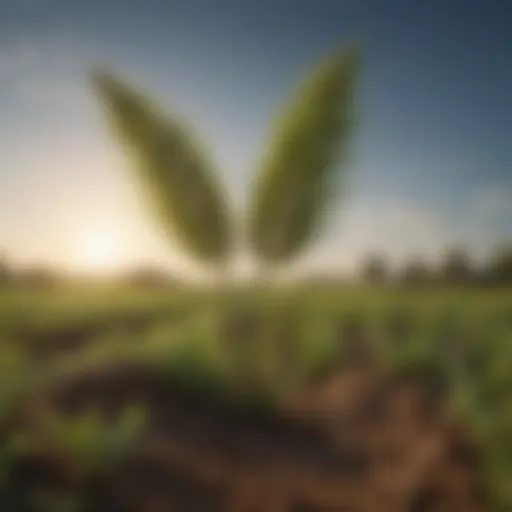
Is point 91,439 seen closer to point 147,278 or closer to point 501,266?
point 147,278

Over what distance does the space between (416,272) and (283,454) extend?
0.28 metres

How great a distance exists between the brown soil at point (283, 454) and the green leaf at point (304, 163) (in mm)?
187

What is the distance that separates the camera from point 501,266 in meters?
0.93

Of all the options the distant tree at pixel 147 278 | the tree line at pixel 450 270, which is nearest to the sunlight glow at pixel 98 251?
the distant tree at pixel 147 278

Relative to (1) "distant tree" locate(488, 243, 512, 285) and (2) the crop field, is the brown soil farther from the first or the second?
(1) "distant tree" locate(488, 243, 512, 285)

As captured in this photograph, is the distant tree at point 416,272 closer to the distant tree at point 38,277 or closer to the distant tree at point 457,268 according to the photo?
the distant tree at point 457,268

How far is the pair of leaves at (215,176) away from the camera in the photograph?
864 millimetres

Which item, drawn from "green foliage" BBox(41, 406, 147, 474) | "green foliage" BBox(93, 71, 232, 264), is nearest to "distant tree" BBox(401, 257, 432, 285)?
"green foliage" BBox(93, 71, 232, 264)

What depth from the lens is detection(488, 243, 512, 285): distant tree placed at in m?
0.93

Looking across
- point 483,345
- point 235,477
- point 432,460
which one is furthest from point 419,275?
point 235,477

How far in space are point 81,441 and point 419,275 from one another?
17.8 inches

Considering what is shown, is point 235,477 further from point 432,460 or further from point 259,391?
point 432,460

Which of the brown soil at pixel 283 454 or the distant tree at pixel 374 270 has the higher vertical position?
the distant tree at pixel 374 270

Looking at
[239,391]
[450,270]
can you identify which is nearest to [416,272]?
[450,270]
